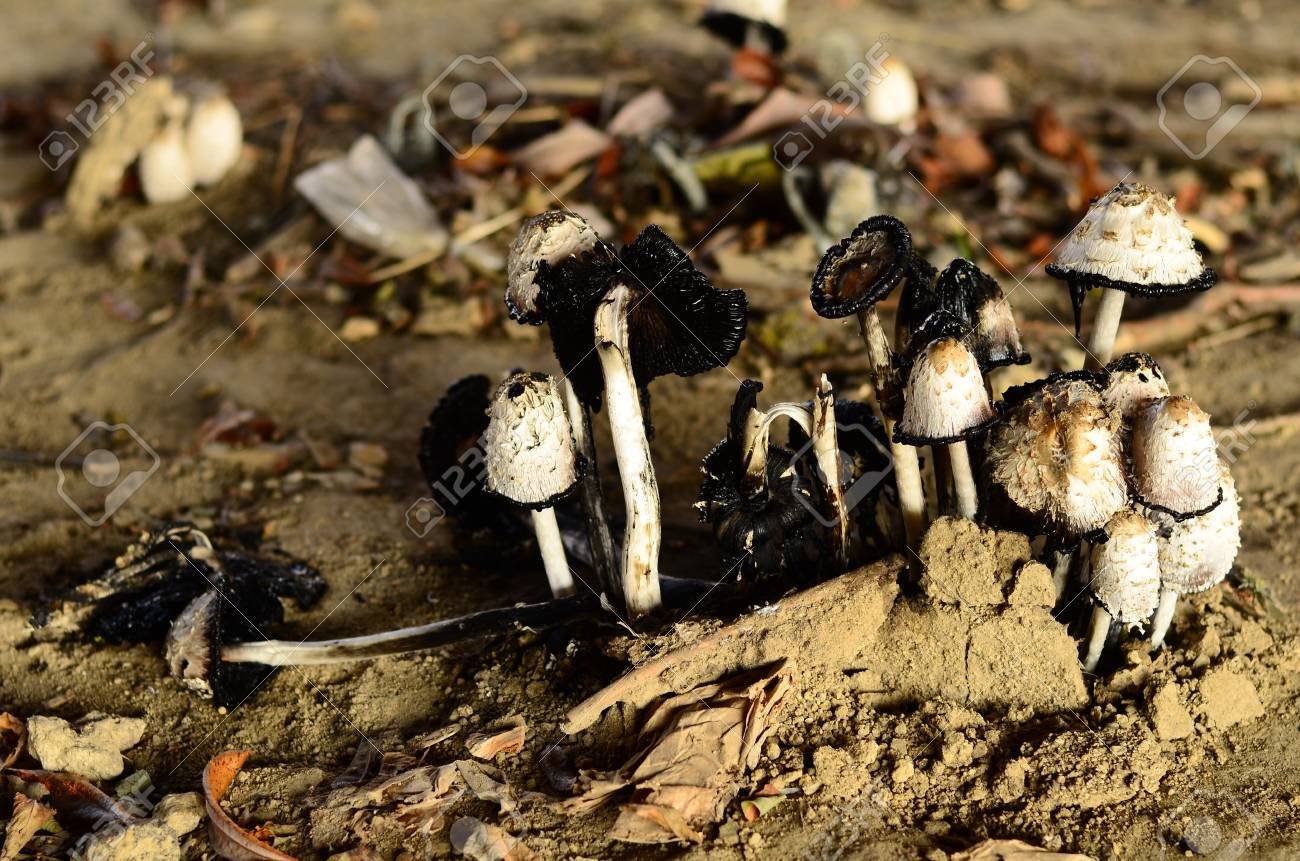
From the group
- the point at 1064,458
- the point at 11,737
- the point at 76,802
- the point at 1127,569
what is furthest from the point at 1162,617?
the point at 11,737

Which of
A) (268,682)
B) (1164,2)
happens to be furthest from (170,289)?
(1164,2)

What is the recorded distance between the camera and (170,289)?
659cm

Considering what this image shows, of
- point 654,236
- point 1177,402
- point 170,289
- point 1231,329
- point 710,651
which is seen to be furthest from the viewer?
point 170,289

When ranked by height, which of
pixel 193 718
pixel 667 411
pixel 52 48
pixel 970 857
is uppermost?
pixel 52 48

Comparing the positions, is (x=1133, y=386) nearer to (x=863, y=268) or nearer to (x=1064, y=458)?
(x=1064, y=458)

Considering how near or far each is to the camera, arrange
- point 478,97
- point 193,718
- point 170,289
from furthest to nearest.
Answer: point 478,97 < point 170,289 < point 193,718

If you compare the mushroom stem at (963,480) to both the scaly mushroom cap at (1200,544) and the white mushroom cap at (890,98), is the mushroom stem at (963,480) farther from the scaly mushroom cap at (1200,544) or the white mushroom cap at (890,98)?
the white mushroom cap at (890,98)

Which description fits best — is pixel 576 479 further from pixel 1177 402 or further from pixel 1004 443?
pixel 1177 402

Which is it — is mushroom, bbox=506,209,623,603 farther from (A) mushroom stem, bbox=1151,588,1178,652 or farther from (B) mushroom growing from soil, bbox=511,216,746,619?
(A) mushroom stem, bbox=1151,588,1178,652

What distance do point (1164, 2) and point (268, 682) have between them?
1009 centimetres

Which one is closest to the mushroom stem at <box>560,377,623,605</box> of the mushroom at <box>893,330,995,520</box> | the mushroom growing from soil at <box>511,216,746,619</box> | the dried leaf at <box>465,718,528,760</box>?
the mushroom growing from soil at <box>511,216,746,619</box>

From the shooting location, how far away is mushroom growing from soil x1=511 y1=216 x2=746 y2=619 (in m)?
3.07

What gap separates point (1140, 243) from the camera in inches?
114

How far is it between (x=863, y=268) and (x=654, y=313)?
0.58 meters
